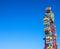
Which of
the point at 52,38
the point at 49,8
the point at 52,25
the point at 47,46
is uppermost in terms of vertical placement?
the point at 49,8

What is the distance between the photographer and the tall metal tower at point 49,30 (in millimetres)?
59922

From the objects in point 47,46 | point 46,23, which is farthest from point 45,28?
point 47,46

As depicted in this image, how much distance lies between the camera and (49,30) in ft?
199

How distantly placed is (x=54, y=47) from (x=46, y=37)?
6.08 metres

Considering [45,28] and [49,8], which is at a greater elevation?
[49,8]

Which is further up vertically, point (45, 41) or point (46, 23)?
point (46, 23)

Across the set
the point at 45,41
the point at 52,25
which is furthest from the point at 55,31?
the point at 45,41

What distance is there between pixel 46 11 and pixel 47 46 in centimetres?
1189

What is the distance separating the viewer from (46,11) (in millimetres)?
63219

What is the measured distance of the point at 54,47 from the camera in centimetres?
6384

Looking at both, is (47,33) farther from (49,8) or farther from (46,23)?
(49,8)

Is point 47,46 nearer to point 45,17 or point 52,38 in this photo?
point 52,38

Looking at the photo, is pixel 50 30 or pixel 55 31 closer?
pixel 50 30

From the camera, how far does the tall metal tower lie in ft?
197
